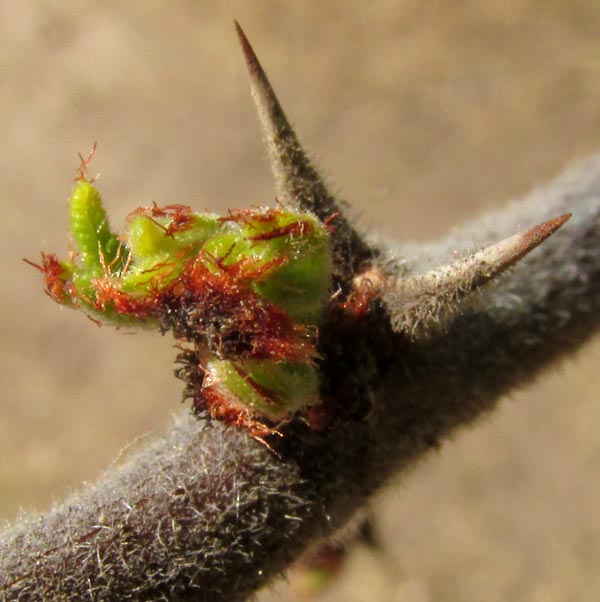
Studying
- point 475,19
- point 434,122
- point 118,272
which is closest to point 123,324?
point 118,272

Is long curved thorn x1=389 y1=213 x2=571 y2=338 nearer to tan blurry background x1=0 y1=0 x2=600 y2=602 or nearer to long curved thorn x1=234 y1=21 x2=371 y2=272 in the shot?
long curved thorn x1=234 y1=21 x2=371 y2=272

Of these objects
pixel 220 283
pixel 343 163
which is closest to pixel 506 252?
pixel 220 283

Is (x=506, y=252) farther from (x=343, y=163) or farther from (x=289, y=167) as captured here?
(x=343, y=163)

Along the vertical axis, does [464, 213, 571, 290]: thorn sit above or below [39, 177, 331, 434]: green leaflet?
below

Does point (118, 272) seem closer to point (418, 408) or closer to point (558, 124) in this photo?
point (418, 408)

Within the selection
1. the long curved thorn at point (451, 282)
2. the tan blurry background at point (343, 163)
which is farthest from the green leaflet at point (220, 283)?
the tan blurry background at point (343, 163)

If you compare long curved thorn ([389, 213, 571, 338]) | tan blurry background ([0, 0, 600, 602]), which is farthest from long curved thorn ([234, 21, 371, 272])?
tan blurry background ([0, 0, 600, 602])
